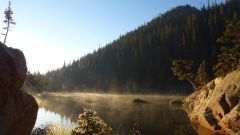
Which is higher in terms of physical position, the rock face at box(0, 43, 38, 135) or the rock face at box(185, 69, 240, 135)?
the rock face at box(0, 43, 38, 135)

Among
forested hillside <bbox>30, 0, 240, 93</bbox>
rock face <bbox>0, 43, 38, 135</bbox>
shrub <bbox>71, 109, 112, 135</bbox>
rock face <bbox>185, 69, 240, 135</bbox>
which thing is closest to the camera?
shrub <bbox>71, 109, 112, 135</bbox>

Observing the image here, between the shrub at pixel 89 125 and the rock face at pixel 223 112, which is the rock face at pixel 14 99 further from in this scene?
the rock face at pixel 223 112

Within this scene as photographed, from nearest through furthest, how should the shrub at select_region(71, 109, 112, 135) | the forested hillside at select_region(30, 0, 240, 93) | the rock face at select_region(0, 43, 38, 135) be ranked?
the shrub at select_region(71, 109, 112, 135) < the rock face at select_region(0, 43, 38, 135) < the forested hillside at select_region(30, 0, 240, 93)

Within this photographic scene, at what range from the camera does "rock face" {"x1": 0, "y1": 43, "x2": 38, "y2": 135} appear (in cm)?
1127

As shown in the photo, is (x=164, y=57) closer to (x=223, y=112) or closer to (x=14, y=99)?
(x=223, y=112)

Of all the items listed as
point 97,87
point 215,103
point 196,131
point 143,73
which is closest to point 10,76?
point 196,131

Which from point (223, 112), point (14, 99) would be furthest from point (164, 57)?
point (14, 99)

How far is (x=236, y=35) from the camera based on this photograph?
191 ft

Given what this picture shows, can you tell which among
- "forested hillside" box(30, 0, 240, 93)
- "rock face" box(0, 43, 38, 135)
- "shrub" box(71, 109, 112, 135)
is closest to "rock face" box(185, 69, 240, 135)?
"shrub" box(71, 109, 112, 135)

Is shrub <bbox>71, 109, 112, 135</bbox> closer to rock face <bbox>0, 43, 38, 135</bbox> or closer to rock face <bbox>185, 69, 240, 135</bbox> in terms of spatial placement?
rock face <bbox>0, 43, 38, 135</bbox>

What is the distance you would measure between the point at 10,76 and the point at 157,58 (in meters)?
167

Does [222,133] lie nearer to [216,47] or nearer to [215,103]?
[215,103]

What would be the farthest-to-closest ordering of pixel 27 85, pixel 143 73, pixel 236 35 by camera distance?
pixel 143 73 < pixel 27 85 < pixel 236 35

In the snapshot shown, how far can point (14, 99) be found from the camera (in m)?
12.2
